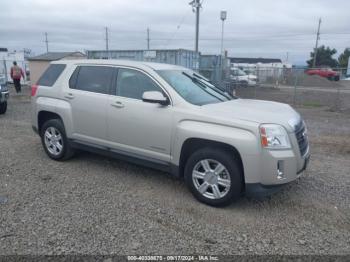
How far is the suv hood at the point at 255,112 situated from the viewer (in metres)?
3.78

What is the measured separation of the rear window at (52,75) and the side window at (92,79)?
389mm

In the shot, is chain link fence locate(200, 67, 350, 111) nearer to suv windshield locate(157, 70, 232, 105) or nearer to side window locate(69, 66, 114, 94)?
suv windshield locate(157, 70, 232, 105)

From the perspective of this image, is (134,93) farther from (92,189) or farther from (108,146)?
(92,189)

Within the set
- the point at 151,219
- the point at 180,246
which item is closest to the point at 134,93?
the point at 151,219

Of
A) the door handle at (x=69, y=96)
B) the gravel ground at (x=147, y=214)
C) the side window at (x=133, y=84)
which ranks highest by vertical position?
the side window at (x=133, y=84)

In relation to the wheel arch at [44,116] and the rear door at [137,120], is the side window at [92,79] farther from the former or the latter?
the wheel arch at [44,116]

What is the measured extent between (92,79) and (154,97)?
149 centimetres

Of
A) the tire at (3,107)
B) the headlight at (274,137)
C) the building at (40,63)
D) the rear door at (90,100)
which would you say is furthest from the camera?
the building at (40,63)

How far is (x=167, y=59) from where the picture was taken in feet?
61.9

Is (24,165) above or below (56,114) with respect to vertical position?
below

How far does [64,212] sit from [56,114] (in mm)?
2243

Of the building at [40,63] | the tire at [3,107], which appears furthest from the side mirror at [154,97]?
the building at [40,63]

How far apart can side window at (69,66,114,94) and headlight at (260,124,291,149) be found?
2467mm

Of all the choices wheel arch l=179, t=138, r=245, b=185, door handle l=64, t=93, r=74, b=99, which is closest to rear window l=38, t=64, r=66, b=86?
door handle l=64, t=93, r=74, b=99
